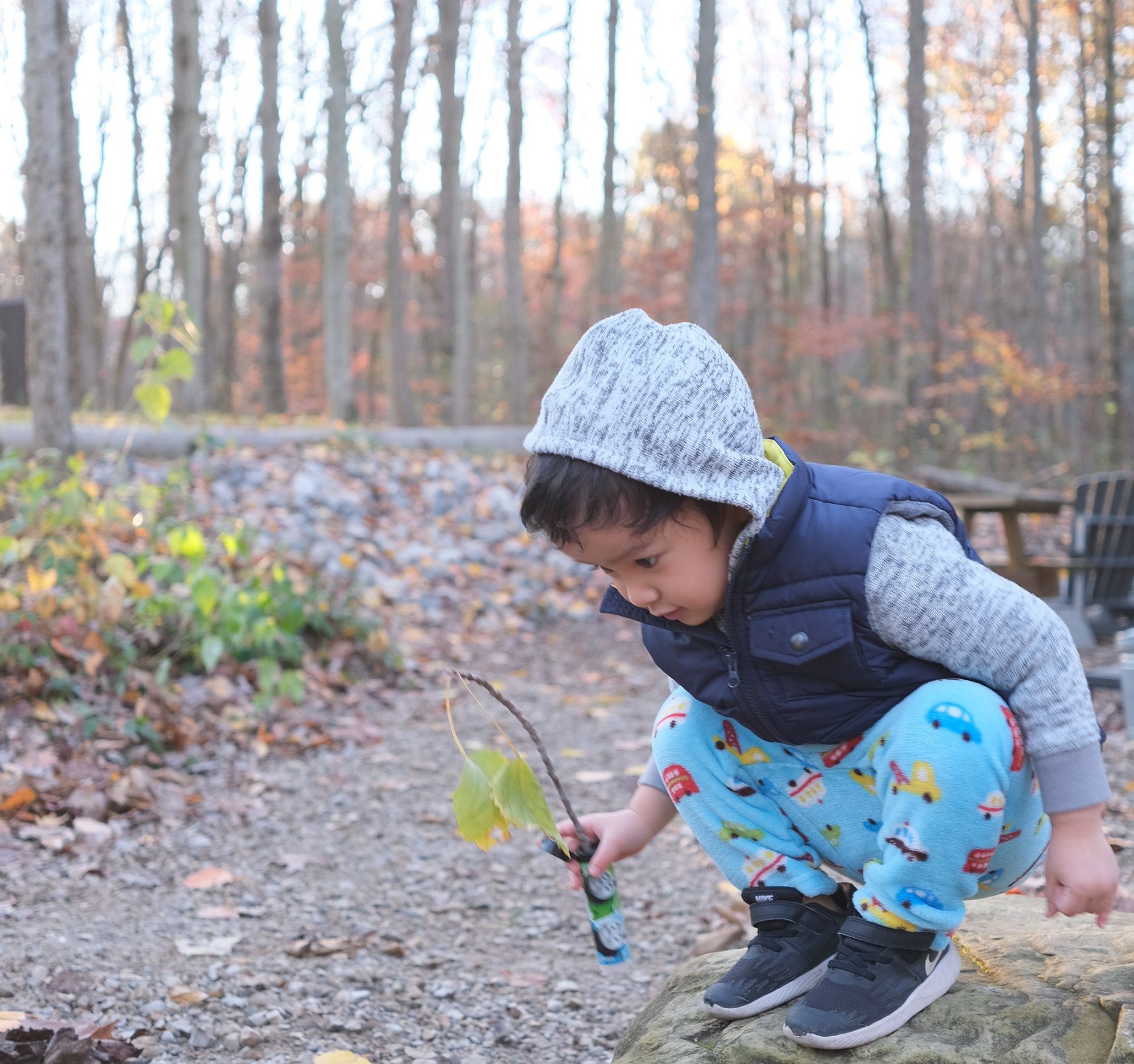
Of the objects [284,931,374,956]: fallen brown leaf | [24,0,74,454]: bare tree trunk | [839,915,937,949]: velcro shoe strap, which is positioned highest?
[24,0,74,454]: bare tree trunk

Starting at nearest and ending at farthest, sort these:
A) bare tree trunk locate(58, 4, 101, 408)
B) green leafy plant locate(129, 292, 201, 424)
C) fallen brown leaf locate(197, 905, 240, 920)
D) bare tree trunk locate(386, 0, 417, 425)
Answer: fallen brown leaf locate(197, 905, 240, 920), green leafy plant locate(129, 292, 201, 424), bare tree trunk locate(58, 4, 101, 408), bare tree trunk locate(386, 0, 417, 425)

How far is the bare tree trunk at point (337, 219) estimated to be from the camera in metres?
12.0

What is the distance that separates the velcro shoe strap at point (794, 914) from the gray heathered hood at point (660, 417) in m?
0.61

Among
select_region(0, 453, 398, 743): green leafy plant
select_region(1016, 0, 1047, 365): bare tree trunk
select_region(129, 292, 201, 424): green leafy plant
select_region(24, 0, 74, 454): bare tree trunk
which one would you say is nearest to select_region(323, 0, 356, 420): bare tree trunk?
select_region(24, 0, 74, 454): bare tree trunk

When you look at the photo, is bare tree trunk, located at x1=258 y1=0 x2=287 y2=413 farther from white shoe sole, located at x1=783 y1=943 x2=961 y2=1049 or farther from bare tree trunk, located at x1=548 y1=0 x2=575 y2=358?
white shoe sole, located at x1=783 y1=943 x2=961 y2=1049

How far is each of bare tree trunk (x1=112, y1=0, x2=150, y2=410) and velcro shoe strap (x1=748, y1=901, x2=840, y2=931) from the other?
16381 millimetres

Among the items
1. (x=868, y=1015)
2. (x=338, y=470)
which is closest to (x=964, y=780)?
(x=868, y=1015)

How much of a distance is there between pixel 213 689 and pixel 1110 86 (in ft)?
44.6

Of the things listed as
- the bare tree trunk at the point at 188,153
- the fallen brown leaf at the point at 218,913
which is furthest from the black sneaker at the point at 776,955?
the bare tree trunk at the point at 188,153

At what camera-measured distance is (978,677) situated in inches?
57.4

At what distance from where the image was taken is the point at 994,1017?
1.47 m

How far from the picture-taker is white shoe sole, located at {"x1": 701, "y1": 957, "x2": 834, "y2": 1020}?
5.16 ft

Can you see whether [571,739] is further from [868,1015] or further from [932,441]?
[932,441]

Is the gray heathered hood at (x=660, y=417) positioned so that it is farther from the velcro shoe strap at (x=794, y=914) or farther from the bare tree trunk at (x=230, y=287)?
the bare tree trunk at (x=230, y=287)
